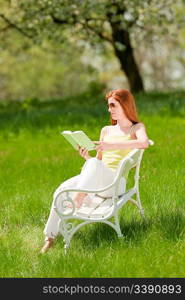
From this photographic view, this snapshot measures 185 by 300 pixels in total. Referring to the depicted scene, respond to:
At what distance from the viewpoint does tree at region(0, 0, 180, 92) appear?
16953mm

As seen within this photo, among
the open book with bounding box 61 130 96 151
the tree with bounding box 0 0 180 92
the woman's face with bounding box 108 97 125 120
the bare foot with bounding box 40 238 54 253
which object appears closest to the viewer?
the open book with bounding box 61 130 96 151

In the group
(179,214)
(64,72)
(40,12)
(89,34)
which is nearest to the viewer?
(179,214)

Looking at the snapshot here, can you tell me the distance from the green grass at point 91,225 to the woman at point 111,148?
46 centimetres

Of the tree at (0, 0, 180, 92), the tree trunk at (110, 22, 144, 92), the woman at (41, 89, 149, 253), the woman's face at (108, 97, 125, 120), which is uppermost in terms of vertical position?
the tree at (0, 0, 180, 92)

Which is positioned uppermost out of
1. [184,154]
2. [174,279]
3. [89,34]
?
[89,34]

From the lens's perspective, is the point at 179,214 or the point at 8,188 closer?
the point at 179,214

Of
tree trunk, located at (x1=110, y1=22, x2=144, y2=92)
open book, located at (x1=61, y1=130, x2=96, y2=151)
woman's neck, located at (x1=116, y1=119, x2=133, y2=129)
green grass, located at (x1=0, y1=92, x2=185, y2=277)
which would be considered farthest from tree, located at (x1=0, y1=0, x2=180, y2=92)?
open book, located at (x1=61, y1=130, x2=96, y2=151)

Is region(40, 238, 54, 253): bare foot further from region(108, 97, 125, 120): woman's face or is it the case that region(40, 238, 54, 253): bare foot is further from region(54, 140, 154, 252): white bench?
region(108, 97, 125, 120): woman's face

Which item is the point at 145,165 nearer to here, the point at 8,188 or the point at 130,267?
the point at 8,188

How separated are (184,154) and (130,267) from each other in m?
4.89

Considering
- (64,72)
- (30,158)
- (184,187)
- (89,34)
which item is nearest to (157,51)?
(64,72)

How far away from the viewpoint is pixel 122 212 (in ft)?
23.9

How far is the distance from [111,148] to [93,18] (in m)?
13.0

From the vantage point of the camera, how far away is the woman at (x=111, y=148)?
6.09m
